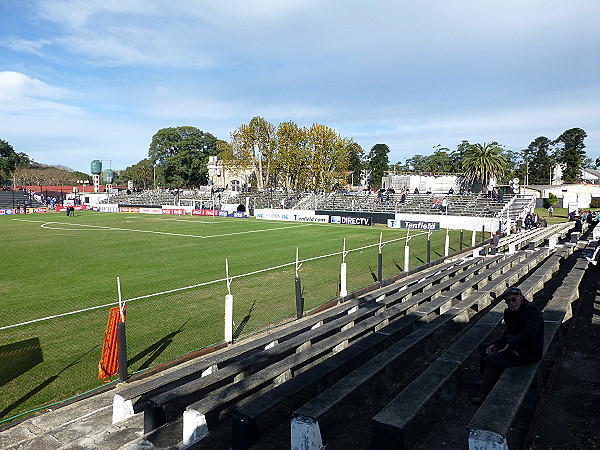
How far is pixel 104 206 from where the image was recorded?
67000 millimetres

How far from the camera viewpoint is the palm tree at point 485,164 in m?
50.2


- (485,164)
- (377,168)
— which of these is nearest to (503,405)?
(485,164)

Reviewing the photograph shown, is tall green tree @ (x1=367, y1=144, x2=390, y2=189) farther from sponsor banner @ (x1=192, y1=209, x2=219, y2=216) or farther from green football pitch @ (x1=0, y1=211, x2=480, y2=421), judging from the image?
green football pitch @ (x1=0, y1=211, x2=480, y2=421)

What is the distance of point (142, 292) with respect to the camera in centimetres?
1306

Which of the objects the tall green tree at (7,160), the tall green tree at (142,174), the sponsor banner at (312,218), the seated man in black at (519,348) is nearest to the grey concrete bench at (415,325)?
the seated man in black at (519,348)

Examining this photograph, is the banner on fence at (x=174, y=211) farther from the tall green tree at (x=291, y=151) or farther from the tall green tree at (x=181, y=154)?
the tall green tree at (x=181, y=154)

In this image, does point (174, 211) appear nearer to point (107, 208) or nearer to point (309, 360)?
point (107, 208)

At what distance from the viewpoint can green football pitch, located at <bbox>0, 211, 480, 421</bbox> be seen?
7.61 m

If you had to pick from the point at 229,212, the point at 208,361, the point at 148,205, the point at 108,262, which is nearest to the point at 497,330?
the point at 208,361

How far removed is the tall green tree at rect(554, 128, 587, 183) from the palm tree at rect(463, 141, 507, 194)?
49425mm

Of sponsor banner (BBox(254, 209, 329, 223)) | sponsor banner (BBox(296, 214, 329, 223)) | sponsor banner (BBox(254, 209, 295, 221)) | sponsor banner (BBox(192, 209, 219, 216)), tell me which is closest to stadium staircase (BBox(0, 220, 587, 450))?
sponsor banner (BBox(296, 214, 329, 223))

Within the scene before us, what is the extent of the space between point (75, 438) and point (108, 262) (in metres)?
15.3

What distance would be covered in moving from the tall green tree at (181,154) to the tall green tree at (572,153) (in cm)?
8301

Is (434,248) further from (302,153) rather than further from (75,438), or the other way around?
(302,153)
